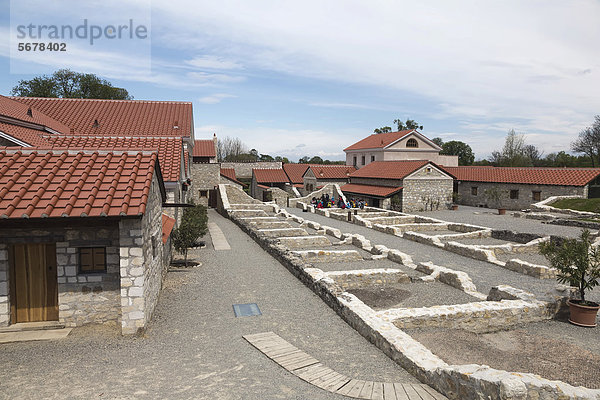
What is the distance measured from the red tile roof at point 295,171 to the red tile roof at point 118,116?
20394 mm

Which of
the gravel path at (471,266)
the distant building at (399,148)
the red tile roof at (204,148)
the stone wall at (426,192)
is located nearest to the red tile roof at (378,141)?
the distant building at (399,148)

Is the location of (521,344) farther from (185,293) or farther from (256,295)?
(185,293)

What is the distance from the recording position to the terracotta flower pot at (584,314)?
9.64 m

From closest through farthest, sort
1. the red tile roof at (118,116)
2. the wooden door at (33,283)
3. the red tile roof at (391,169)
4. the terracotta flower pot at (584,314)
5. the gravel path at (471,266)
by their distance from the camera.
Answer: the wooden door at (33,283) < the terracotta flower pot at (584,314) < the gravel path at (471,266) < the red tile roof at (118,116) < the red tile roof at (391,169)

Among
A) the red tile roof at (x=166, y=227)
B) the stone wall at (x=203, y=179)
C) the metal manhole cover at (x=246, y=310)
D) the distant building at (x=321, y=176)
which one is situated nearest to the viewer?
the metal manhole cover at (x=246, y=310)

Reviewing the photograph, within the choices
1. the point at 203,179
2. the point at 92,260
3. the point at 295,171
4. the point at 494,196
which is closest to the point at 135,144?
the point at 92,260

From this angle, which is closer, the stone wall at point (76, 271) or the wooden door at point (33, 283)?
the stone wall at point (76, 271)

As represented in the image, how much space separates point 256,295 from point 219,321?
7.19 feet

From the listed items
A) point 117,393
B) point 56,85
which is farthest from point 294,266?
point 56,85

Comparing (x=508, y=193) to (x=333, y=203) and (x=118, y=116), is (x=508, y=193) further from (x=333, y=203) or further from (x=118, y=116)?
(x=118, y=116)

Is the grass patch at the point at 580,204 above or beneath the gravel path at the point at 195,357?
above

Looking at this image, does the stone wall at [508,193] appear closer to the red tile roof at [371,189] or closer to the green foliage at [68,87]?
the red tile roof at [371,189]

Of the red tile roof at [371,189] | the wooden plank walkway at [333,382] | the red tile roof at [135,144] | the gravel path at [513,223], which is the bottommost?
the wooden plank walkway at [333,382]

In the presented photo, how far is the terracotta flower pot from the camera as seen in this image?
964 centimetres
